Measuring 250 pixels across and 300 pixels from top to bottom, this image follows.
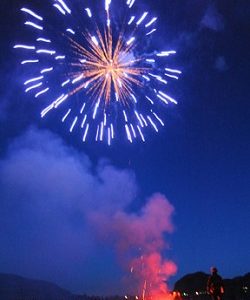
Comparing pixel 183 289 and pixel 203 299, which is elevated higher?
pixel 183 289

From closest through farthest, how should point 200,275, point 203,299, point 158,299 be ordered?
point 158,299, point 203,299, point 200,275

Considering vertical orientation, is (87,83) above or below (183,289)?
below

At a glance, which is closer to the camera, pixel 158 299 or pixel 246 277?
pixel 158 299

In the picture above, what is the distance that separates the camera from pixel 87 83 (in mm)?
25672

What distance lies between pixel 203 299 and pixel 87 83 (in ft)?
114

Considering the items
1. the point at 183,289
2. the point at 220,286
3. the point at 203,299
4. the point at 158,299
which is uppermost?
the point at 183,289

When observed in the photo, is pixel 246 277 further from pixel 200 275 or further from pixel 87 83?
pixel 87 83

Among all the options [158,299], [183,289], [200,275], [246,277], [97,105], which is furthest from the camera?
[200,275]

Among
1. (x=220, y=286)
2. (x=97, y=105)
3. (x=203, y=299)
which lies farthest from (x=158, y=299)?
(x=220, y=286)

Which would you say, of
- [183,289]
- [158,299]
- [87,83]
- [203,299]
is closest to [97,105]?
[87,83]

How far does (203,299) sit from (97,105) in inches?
1328

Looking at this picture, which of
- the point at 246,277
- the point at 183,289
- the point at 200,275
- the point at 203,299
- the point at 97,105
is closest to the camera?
the point at 97,105

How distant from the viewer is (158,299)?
122ft

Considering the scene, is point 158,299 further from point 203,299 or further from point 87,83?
point 87,83
